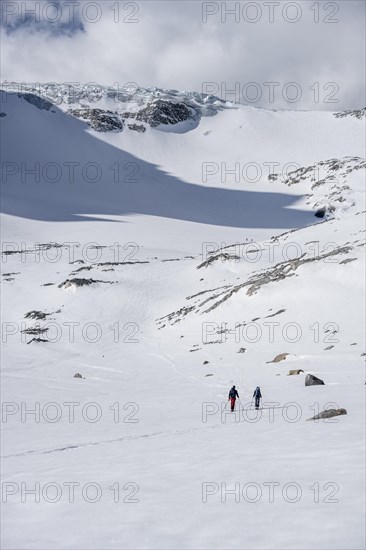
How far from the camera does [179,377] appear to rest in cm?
3033

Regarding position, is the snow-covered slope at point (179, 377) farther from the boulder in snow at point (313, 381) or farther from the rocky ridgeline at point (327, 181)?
the rocky ridgeline at point (327, 181)

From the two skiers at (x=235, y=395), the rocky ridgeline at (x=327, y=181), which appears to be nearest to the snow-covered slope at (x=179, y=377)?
the two skiers at (x=235, y=395)

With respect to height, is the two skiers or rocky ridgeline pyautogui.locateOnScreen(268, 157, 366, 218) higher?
rocky ridgeline pyautogui.locateOnScreen(268, 157, 366, 218)

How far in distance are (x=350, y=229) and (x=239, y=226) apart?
5439cm

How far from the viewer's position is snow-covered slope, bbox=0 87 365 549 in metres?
7.93

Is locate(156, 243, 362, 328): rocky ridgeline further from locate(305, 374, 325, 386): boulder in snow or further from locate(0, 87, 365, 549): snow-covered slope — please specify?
locate(305, 374, 325, 386): boulder in snow

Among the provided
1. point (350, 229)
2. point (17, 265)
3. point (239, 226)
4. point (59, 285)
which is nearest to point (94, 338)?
point (59, 285)

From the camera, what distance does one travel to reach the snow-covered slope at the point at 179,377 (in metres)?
7.93

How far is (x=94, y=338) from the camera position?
45188 mm

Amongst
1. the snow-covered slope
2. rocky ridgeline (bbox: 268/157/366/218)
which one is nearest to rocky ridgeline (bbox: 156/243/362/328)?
the snow-covered slope

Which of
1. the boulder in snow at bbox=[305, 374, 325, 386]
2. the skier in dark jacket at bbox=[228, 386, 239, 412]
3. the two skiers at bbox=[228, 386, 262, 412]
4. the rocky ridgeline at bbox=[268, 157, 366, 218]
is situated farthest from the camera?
the rocky ridgeline at bbox=[268, 157, 366, 218]

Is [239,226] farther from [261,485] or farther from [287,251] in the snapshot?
[261,485]

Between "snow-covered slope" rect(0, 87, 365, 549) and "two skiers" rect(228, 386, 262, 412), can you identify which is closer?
"snow-covered slope" rect(0, 87, 365, 549)

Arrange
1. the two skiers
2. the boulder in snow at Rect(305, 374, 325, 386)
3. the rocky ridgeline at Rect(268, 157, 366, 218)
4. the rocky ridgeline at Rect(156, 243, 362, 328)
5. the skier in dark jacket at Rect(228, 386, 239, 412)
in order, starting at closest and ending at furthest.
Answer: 1. the two skiers
2. the skier in dark jacket at Rect(228, 386, 239, 412)
3. the boulder in snow at Rect(305, 374, 325, 386)
4. the rocky ridgeline at Rect(156, 243, 362, 328)
5. the rocky ridgeline at Rect(268, 157, 366, 218)
